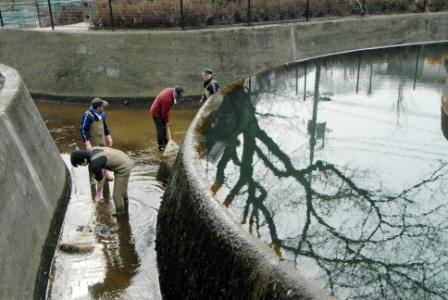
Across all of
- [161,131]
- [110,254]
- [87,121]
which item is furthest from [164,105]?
[110,254]

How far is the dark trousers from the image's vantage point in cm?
880

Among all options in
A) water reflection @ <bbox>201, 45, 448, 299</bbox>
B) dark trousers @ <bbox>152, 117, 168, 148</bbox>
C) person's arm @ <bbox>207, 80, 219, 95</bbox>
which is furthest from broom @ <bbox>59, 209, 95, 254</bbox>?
person's arm @ <bbox>207, 80, 219, 95</bbox>

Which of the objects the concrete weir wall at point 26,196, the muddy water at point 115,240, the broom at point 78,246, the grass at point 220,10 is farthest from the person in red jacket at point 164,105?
the grass at point 220,10

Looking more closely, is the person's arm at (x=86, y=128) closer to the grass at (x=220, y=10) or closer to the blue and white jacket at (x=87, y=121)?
the blue and white jacket at (x=87, y=121)

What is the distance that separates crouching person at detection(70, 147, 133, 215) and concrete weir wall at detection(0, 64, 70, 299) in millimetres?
634

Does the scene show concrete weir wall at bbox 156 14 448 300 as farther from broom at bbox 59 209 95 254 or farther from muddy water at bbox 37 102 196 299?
broom at bbox 59 209 95 254

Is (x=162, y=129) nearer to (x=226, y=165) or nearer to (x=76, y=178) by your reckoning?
(x=76, y=178)

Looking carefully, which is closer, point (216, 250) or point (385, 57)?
point (216, 250)

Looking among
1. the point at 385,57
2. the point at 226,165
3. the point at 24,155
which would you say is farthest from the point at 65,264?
the point at 385,57

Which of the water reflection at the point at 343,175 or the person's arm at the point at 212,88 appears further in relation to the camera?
the person's arm at the point at 212,88

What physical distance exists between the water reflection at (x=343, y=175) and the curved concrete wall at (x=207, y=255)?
1.15 feet

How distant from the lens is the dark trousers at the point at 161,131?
880cm

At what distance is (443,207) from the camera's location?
4.96 meters

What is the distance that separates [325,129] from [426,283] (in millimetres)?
3719
